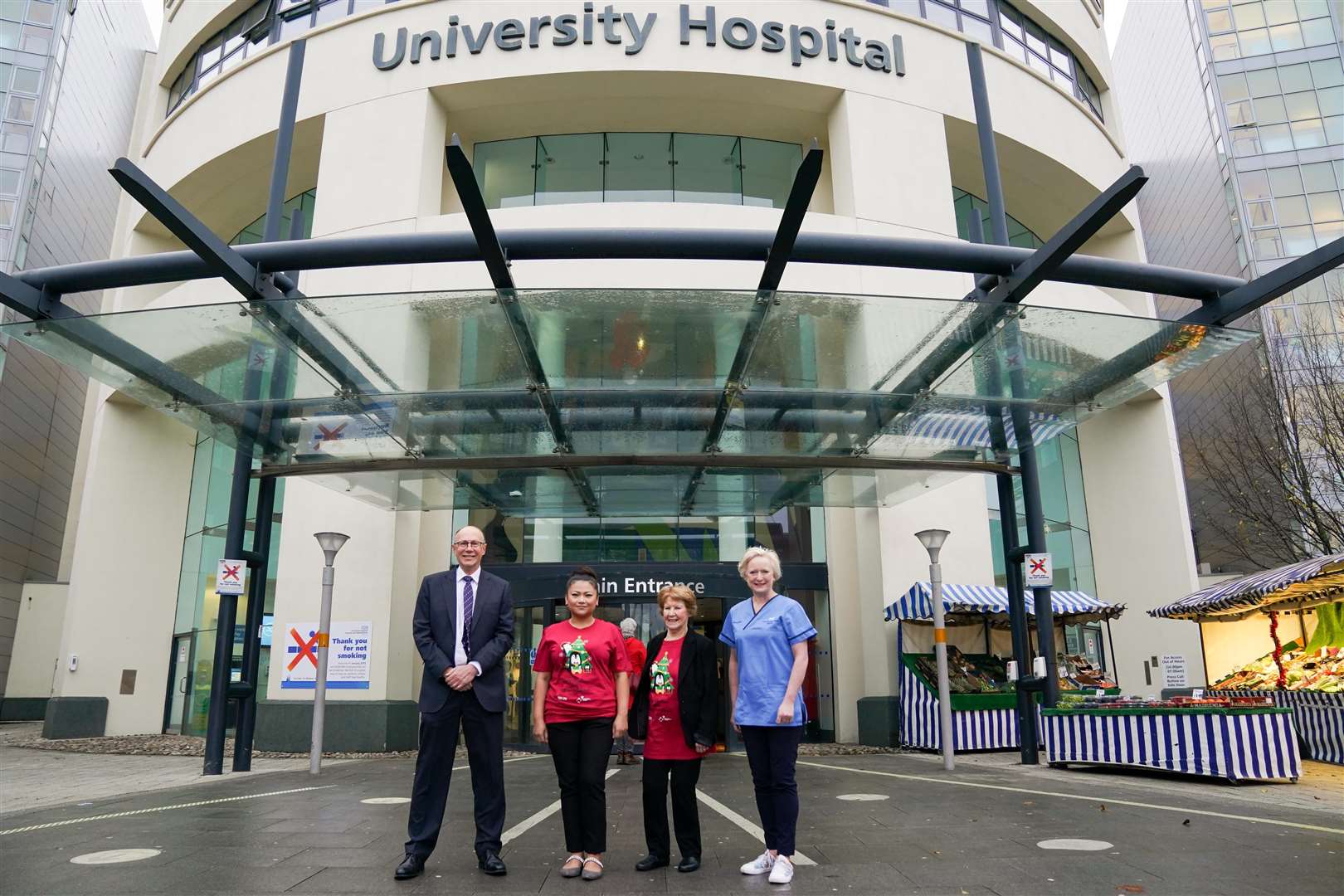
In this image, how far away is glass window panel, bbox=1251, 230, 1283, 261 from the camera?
3381 cm

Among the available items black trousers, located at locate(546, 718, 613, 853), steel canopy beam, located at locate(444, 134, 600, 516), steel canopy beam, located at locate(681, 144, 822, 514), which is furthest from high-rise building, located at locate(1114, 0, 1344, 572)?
black trousers, located at locate(546, 718, 613, 853)

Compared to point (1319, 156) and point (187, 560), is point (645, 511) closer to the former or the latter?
point (187, 560)

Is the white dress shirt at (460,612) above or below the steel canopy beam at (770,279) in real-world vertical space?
below

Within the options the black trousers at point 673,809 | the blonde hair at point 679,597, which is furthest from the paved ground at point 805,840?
the blonde hair at point 679,597

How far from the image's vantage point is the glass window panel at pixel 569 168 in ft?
60.6

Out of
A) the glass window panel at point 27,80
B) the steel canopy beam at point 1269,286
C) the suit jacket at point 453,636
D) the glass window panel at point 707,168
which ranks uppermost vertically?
the glass window panel at point 27,80

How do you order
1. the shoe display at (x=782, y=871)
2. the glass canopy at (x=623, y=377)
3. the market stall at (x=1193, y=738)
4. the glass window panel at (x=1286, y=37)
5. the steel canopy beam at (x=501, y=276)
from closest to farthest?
1. the shoe display at (x=782, y=871)
2. the steel canopy beam at (x=501, y=276)
3. the glass canopy at (x=623, y=377)
4. the market stall at (x=1193, y=738)
5. the glass window panel at (x=1286, y=37)

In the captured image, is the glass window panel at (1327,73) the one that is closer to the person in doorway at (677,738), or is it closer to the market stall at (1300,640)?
the market stall at (1300,640)

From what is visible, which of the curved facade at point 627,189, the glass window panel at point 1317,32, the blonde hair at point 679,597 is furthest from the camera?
the glass window panel at point 1317,32

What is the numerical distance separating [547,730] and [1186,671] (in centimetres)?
1894

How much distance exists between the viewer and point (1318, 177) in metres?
33.5

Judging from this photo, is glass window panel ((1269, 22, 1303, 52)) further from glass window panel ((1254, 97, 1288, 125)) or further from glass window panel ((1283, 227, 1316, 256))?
glass window panel ((1283, 227, 1316, 256))

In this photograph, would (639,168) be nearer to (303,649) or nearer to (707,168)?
(707,168)

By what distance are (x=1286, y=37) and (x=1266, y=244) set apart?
29.4 ft
